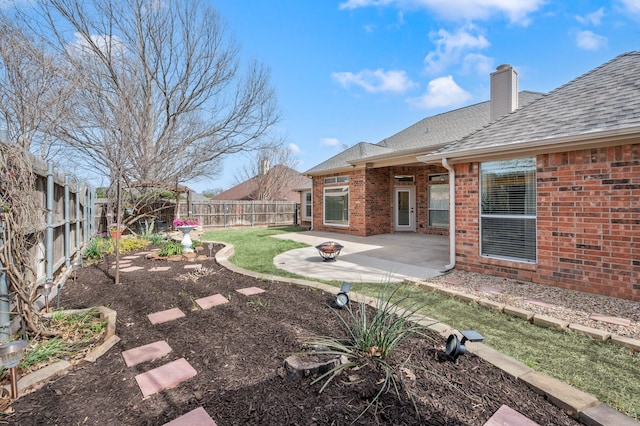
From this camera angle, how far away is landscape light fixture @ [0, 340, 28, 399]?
1.83 m

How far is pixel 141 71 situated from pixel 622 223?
1554cm

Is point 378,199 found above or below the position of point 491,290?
above

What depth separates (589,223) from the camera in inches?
178

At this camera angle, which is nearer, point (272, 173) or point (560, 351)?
point (560, 351)

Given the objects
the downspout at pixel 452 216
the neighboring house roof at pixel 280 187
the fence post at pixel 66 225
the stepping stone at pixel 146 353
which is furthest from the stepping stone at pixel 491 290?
the neighboring house roof at pixel 280 187

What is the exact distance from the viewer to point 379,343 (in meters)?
2.20

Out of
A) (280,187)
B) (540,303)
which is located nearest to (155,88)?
(540,303)

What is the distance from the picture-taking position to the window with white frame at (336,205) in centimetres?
1207

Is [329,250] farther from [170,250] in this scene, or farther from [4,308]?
[4,308]

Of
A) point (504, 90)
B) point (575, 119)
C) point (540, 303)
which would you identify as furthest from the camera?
point (504, 90)

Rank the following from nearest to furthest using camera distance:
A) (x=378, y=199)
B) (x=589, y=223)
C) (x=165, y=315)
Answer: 1. (x=165, y=315)
2. (x=589, y=223)
3. (x=378, y=199)

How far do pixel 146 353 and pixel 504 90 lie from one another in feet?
31.9

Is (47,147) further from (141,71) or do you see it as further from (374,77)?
(374,77)

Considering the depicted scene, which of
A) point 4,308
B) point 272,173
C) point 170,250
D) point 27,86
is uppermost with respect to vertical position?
point 27,86
